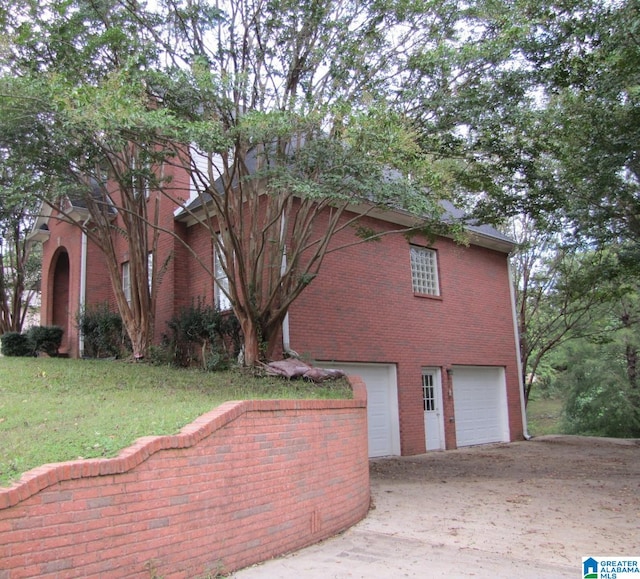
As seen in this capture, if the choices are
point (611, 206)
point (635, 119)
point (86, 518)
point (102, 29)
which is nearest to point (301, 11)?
point (102, 29)

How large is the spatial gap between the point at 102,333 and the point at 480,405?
35.7ft

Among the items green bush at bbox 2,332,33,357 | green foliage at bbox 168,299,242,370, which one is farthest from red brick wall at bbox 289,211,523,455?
green bush at bbox 2,332,33,357

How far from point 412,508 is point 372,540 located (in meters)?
1.94

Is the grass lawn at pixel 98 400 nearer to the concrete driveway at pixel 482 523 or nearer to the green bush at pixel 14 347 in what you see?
the concrete driveway at pixel 482 523

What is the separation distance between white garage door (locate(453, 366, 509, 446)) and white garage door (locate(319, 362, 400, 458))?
2704 mm

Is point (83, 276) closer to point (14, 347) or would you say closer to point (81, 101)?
point (14, 347)

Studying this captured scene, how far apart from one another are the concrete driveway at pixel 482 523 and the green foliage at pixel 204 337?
3895 mm

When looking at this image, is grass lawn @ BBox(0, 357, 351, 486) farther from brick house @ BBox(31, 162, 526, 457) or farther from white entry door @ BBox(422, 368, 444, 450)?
white entry door @ BBox(422, 368, 444, 450)

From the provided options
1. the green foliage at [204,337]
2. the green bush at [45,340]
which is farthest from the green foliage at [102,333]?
the green foliage at [204,337]

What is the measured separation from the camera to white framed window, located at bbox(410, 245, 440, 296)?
52.9ft

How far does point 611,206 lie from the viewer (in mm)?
12062

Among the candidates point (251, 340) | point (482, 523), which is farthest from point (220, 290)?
point (482, 523)

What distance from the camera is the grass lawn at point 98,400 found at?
4.80 m

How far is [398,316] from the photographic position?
1500cm
